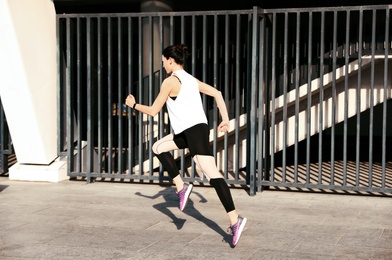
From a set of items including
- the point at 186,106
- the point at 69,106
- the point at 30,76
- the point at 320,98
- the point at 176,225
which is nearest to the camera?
the point at 186,106

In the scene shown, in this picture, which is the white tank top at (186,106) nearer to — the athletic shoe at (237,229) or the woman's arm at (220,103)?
the woman's arm at (220,103)

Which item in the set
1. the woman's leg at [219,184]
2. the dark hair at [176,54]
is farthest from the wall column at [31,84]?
the woman's leg at [219,184]

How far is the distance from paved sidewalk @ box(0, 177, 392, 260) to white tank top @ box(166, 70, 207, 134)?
1158mm

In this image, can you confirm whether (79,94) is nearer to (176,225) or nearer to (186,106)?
(176,225)

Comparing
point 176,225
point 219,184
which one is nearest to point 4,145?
point 176,225

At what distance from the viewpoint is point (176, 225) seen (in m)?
7.38

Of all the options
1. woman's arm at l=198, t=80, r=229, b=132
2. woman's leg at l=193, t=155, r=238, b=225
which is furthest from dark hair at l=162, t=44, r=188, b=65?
woman's leg at l=193, t=155, r=238, b=225

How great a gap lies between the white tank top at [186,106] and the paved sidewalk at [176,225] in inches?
45.6

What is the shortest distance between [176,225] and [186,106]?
151 cm

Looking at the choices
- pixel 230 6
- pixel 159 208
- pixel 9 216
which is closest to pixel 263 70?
pixel 159 208

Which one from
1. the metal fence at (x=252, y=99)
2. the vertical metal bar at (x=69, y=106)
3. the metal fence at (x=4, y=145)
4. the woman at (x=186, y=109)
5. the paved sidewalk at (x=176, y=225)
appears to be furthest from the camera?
the metal fence at (x=4, y=145)

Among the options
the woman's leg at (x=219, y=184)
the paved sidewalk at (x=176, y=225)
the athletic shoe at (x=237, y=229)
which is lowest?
the paved sidewalk at (x=176, y=225)

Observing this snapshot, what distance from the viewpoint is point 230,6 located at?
54.0ft

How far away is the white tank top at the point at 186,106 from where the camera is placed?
660 cm
